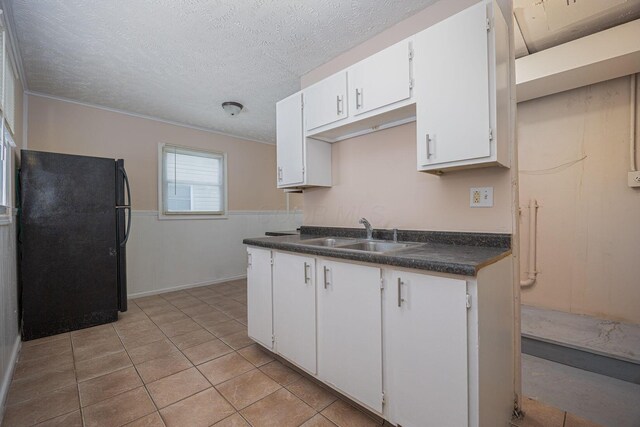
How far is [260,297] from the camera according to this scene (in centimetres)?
214

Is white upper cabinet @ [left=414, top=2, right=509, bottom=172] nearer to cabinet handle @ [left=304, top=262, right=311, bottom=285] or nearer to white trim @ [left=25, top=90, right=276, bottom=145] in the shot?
cabinet handle @ [left=304, top=262, right=311, bottom=285]

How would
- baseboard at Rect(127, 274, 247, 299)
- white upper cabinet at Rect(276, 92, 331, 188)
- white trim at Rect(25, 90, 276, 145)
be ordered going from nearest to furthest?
white upper cabinet at Rect(276, 92, 331, 188)
white trim at Rect(25, 90, 276, 145)
baseboard at Rect(127, 274, 247, 299)

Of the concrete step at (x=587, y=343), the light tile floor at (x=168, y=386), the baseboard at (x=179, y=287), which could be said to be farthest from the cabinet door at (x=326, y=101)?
the baseboard at (x=179, y=287)

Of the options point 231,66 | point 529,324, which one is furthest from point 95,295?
point 529,324

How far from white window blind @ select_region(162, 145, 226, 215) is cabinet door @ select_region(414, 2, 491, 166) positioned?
3.58 meters

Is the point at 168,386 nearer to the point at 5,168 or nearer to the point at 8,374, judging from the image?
the point at 8,374

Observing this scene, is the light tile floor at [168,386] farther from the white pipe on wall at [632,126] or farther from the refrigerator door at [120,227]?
the white pipe on wall at [632,126]

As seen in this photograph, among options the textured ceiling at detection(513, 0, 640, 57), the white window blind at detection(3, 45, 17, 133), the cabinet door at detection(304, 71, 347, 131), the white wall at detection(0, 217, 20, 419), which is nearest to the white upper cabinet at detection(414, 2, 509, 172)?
the cabinet door at detection(304, 71, 347, 131)

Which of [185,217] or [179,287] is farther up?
[185,217]

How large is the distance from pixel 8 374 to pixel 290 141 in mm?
2516

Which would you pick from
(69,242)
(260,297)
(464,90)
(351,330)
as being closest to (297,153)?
(260,297)

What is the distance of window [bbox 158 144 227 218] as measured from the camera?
393 centimetres

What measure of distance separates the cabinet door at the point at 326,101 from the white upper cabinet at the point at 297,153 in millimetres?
104

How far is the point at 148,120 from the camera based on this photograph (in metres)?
3.77
